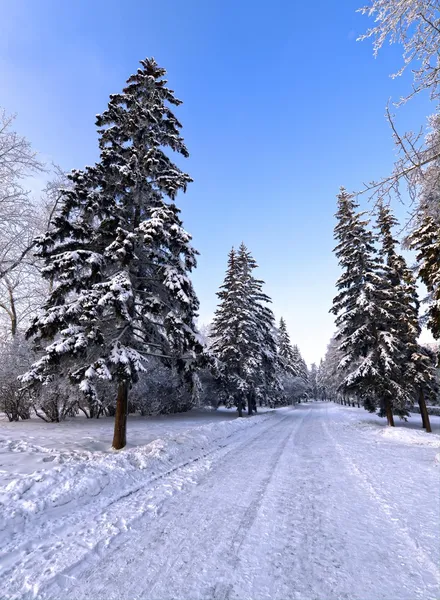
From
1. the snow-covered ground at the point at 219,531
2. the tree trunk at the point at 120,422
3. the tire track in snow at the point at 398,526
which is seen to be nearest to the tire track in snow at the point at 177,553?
the snow-covered ground at the point at 219,531

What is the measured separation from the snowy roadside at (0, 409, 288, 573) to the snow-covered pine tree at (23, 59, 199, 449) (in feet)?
6.34

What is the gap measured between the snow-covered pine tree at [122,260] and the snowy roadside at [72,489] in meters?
1.93

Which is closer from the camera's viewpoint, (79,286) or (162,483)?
(162,483)

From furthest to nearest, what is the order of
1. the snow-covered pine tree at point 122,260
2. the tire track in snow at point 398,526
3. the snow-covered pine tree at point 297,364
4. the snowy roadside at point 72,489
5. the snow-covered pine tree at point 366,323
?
1. the snow-covered pine tree at point 297,364
2. the snow-covered pine tree at point 366,323
3. the snow-covered pine tree at point 122,260
4. the snowy roadside at point 72,489
5. the tire track in snow at point 398,526

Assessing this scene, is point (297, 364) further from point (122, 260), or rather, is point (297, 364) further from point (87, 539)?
point (87, 539)

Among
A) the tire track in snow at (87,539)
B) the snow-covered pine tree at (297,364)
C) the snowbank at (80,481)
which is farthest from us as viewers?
the snow-covered pine tree at (297,364)

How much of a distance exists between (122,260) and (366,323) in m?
15.7

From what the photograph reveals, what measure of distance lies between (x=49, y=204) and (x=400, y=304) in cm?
2143

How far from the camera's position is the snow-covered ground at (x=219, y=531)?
9.41 feet

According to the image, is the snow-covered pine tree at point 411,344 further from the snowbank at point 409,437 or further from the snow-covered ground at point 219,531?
the snow-covered ground at point 219,531

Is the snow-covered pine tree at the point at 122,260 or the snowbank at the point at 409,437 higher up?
the snow-covered pine tree at the point at 122,260

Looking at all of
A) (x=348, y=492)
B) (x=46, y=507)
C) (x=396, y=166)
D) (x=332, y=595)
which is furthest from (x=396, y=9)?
(x=46, y=507)

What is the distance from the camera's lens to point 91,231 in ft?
31.7

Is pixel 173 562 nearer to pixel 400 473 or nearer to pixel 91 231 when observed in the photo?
pixel 400 473
